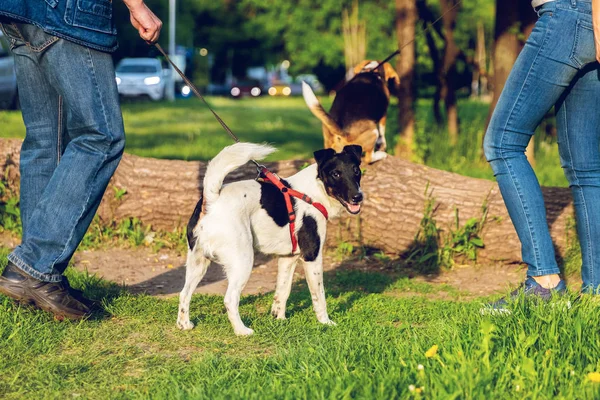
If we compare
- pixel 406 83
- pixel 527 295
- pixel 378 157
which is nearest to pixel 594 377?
pixel 527 295

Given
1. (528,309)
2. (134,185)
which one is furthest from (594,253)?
(134,185)

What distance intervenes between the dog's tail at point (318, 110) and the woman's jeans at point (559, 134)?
88.7 inches

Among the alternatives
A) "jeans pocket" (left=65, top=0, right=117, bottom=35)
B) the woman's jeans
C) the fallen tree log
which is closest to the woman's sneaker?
the woman's jeans

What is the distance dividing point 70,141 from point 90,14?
2.23ft

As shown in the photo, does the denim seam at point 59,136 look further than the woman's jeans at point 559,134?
Yes

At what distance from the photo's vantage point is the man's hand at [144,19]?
13.3 feet

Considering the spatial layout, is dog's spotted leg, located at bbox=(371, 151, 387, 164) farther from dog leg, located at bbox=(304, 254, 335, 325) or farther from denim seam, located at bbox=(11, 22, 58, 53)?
denim seam, located at bbox=(11, 22, 58, 53)

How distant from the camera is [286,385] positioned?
3154mm

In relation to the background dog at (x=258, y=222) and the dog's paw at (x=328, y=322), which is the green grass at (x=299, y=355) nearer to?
the dog's paw at (x=328, y=322)

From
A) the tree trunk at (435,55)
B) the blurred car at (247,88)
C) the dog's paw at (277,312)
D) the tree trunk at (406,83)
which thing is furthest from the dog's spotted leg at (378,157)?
the blurred car at (247,88)

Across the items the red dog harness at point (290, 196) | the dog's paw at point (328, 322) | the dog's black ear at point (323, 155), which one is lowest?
the dog's paw at point (328, 322)

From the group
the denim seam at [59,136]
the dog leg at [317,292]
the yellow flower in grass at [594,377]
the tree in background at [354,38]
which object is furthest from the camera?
the tree in background at [354,38]

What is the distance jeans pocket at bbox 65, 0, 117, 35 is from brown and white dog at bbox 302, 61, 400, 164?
319 cm

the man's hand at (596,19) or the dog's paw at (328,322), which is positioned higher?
the man's hand at (596,19)
